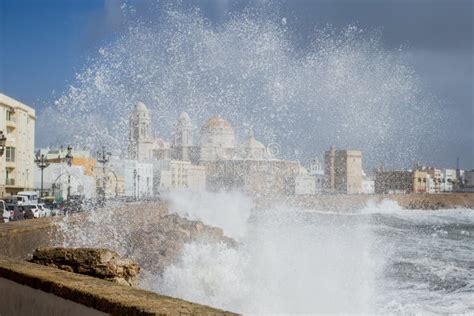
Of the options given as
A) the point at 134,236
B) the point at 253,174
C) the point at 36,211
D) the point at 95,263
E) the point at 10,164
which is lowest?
the point at 134,236

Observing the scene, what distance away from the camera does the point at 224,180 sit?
8438 cm

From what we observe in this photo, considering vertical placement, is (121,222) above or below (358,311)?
above

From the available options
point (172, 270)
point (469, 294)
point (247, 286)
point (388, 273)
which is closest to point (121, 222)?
point (172, 270)

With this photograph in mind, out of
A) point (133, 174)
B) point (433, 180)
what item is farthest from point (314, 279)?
point (433, 180)

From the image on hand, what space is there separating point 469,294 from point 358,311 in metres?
3.59

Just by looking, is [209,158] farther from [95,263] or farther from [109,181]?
[95,263]

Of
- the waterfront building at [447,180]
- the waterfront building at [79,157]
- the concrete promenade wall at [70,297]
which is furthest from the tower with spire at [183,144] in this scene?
the concrete promenade wall at [70,297]

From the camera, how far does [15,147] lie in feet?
136

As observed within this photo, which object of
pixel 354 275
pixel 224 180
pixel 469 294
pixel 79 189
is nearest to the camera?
pixel 469 294

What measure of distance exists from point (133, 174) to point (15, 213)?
178ft

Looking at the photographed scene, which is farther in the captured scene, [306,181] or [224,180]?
[306,181]

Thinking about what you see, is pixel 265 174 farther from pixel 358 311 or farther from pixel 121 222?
pixel 358 311

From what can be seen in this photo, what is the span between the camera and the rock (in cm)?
486

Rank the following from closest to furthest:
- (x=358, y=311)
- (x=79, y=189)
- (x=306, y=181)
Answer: (x=358, y=311)
(x=79, y=189)
(x=306, y=181)
